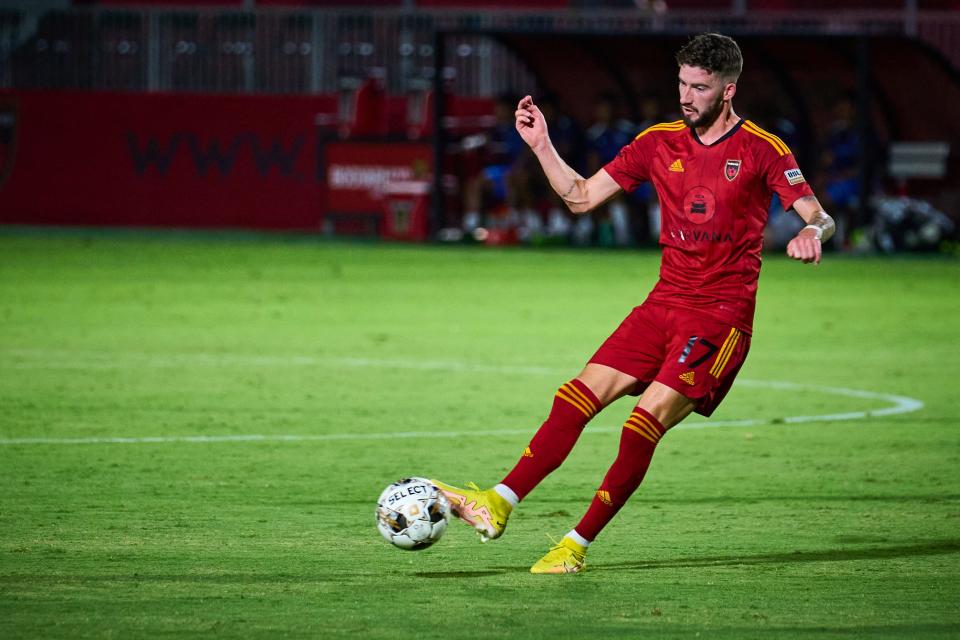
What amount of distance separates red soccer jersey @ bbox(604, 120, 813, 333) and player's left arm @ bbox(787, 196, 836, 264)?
0.13 feet

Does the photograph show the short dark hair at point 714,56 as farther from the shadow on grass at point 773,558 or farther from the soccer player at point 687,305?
the shadow on grass at point 773,558

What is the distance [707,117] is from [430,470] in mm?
2635

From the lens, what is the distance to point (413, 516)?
6.38 m

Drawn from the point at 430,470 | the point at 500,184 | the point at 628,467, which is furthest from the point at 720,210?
the point at 500,184

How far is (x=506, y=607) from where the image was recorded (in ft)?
18.9

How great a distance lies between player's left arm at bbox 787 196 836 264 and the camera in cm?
613

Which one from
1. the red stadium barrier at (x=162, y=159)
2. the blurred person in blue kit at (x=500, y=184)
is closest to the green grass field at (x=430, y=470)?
the blurred person in blue kit at (x=500, y=184)

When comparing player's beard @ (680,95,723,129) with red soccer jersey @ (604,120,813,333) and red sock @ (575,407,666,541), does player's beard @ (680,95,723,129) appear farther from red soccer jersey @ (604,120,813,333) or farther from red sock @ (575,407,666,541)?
red sock @ (575,407,666,541)

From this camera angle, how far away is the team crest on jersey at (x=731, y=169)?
6516 millimetres

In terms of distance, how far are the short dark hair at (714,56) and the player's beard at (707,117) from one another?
10cm

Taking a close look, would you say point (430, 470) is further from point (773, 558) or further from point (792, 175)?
point (792, 175)

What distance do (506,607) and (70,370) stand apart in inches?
277

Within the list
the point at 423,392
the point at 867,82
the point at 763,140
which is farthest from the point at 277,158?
the point at 763,140

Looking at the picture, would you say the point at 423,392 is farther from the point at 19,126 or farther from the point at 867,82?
the point at 19,126
